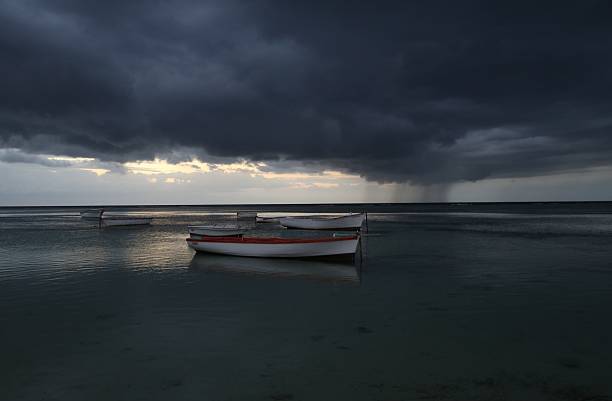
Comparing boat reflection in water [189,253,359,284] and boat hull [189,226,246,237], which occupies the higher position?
boat hull [189,226,246,237]

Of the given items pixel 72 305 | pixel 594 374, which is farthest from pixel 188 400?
pixel 72 305

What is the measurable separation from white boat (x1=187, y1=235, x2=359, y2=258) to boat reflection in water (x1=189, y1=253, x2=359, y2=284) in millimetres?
494

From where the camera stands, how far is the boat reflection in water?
21.8 m

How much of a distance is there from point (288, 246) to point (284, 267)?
6.71 feet

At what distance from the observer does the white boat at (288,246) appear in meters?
26.0

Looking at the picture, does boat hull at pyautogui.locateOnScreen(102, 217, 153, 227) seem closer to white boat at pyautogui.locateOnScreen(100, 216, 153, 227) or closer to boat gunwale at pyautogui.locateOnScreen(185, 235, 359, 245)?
white boat at pyautogui.locateOnScreen(100, 216, 153, 227)

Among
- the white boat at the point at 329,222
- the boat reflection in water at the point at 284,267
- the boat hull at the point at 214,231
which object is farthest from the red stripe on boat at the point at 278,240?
the white boat at the point at 329,222

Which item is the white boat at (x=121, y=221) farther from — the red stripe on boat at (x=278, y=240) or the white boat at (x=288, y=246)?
the white boat at (x=288, y=246)

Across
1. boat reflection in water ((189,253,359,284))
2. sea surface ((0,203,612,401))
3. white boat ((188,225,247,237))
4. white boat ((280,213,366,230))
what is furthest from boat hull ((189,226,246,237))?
sea surface ((0,203,612,401))

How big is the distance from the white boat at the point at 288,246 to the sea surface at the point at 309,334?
8.43 ft

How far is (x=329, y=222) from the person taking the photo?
59.3 m

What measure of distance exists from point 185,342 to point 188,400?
336 cm

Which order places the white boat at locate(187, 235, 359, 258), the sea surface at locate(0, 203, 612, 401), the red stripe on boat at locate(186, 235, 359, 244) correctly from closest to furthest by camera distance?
the sea surface at locate(0, 203, 612, 401) < the red stripe on boat at locate(186, 235, 359, 244) < the white boat at locate(187, 235, 359, 258)

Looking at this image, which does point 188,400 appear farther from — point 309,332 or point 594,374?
point 594,374
